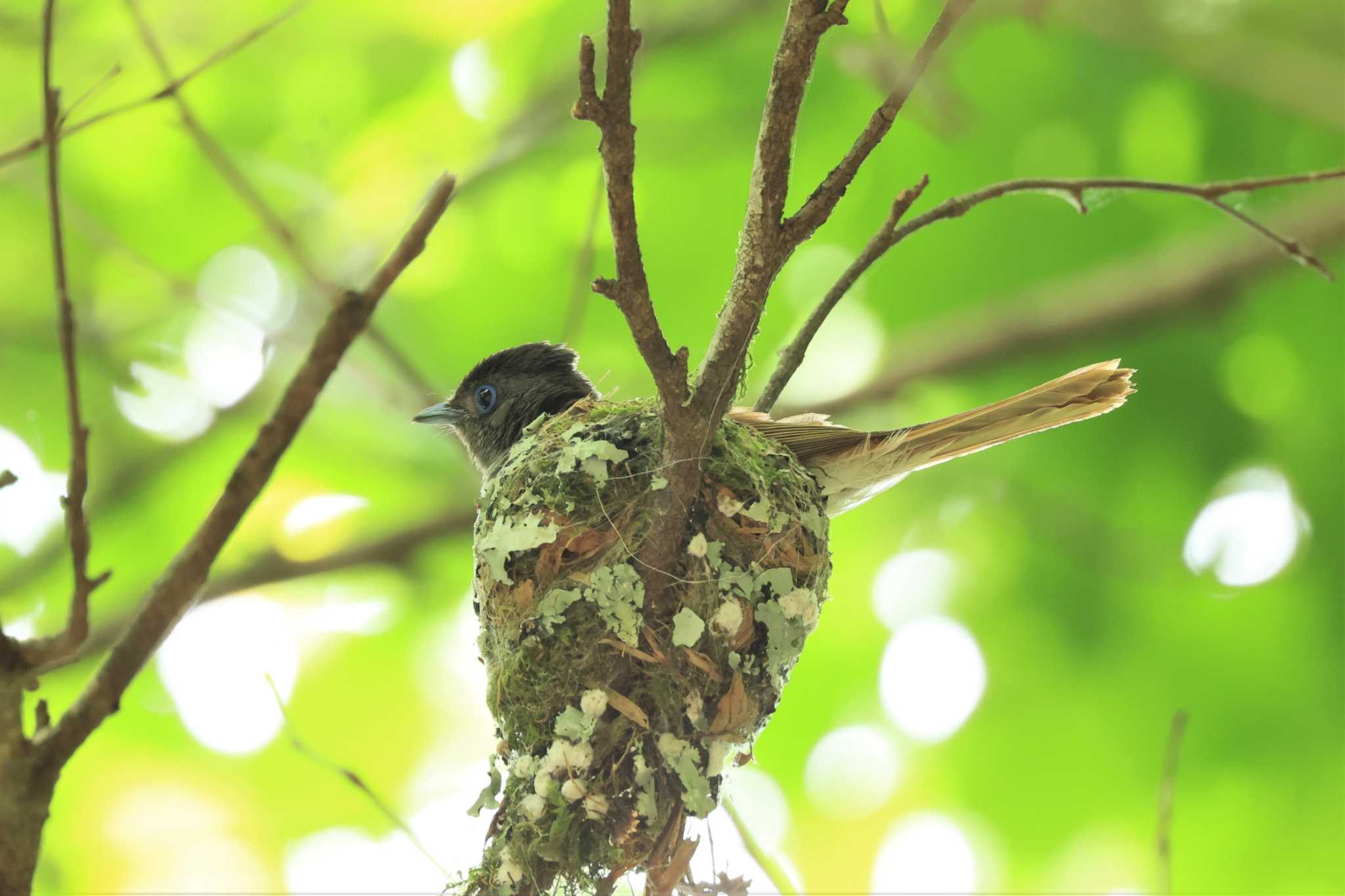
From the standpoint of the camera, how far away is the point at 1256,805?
6.81 m

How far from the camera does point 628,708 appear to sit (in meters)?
2.86

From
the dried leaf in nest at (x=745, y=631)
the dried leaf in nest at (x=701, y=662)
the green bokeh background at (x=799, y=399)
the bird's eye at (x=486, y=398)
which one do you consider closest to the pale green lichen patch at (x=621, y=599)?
the dried leaf in nest at (x=701, y=662)

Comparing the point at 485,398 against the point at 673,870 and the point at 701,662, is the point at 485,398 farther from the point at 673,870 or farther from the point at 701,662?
the point at 673,870

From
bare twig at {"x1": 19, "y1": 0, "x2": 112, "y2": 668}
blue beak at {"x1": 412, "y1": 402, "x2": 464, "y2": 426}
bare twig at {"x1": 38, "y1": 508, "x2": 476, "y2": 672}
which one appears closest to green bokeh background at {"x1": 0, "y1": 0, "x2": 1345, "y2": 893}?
bare twig at {"x1": 38, "y1": 508, "x2": 476, "y2": 672}

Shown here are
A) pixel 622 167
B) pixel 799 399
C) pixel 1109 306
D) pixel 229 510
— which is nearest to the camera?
pixel 229 510

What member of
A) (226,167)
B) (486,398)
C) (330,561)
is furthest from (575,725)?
(330,561)

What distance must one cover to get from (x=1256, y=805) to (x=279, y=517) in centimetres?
581

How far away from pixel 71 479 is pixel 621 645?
4.29 feet

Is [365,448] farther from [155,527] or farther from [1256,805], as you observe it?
[1256,805]

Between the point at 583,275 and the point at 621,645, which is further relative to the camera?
the point at 583,275

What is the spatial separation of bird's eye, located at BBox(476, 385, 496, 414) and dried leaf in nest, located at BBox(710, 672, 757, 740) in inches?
83.9

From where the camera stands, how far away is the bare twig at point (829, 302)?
302 centimetres

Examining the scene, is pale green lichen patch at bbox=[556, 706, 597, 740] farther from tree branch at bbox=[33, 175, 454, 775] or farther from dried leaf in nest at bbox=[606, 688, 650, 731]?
tree branch at bbox=[33, 175, 454, 775]

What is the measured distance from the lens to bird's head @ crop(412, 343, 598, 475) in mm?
4715
